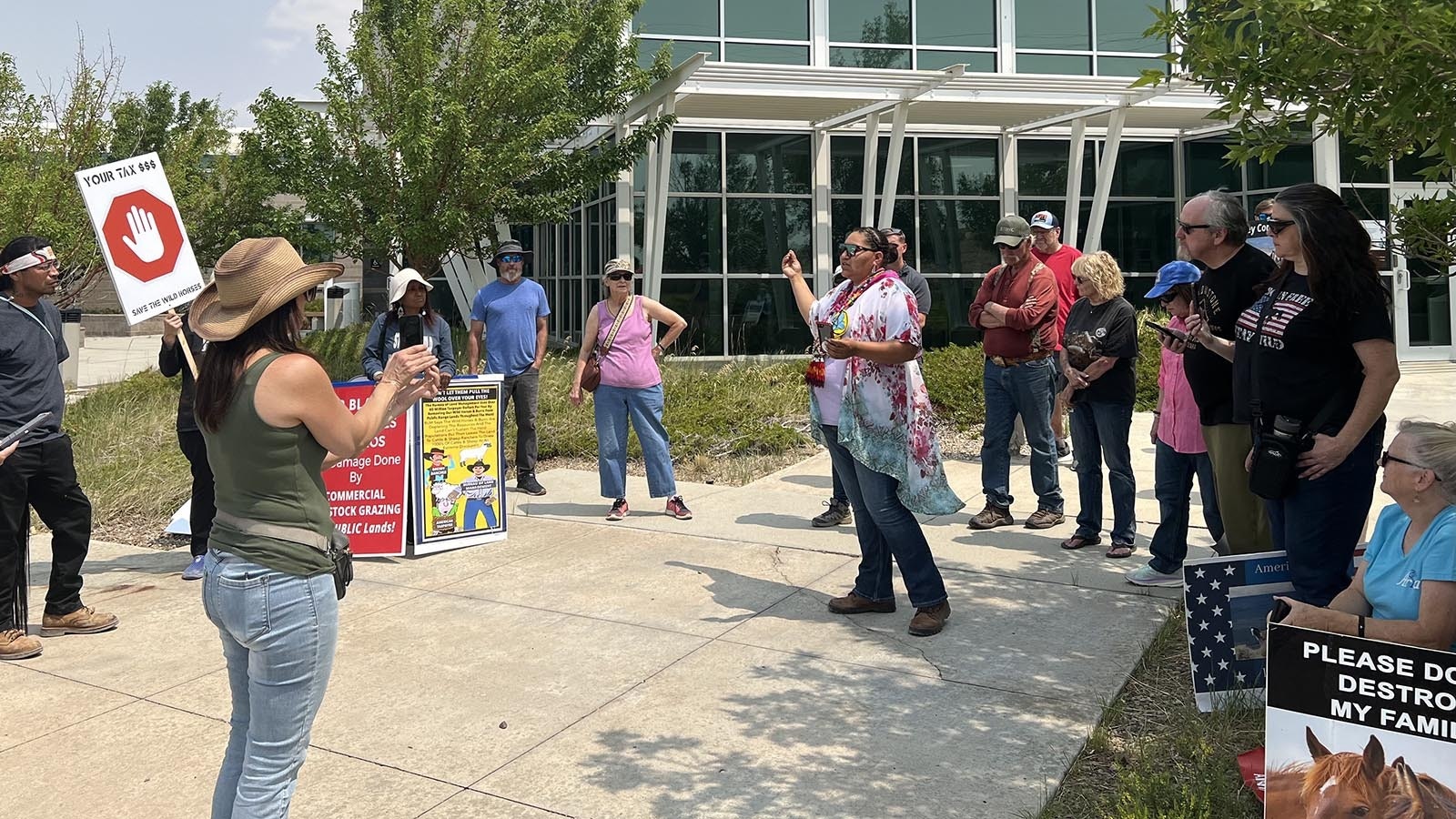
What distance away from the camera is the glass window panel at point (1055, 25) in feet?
61.2

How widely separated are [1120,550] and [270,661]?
4913mm

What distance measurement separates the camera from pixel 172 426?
11.2m

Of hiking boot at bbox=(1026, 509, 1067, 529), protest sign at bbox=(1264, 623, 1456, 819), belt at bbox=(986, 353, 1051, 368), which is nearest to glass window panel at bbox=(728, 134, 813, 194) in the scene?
belt at bbox=(986, 353, 1051, 368)

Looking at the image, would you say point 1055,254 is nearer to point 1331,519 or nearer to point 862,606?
point 862,606

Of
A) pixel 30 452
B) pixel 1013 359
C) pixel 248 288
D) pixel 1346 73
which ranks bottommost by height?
pixel 30 452

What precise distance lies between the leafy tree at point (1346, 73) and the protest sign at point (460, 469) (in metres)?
4.97

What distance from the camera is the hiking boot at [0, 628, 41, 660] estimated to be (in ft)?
16.8

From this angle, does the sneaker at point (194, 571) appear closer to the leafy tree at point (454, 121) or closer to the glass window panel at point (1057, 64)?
the leafy tree at point (454, 121)

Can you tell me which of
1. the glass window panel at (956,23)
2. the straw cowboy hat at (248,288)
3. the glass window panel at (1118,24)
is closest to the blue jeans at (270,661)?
the straw cowboy hat at (248,288)

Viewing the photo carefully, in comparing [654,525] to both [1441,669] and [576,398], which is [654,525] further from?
[1441,669]

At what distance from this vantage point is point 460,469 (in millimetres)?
7258

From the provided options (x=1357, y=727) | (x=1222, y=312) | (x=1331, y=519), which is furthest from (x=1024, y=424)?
(x=1357, y=727)

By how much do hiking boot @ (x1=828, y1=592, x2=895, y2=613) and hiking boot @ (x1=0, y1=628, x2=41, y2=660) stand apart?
3687 millimetres

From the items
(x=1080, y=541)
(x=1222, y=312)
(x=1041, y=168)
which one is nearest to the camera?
(x=1222, y=312)
